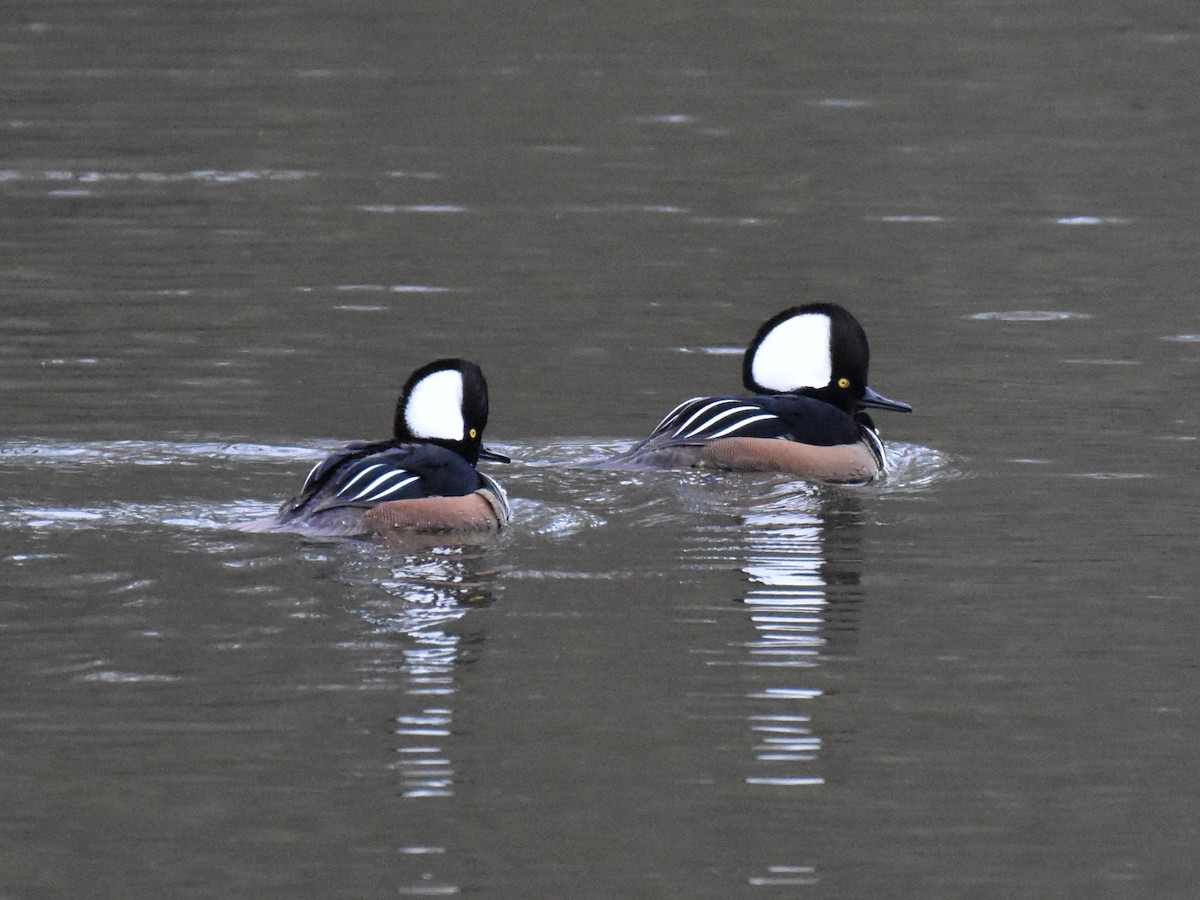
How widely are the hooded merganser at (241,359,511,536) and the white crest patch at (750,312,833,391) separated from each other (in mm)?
2393

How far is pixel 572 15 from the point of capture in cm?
2683

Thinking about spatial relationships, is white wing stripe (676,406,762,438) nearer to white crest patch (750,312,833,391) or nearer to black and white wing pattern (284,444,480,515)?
white crest patch (750,312,833,391)

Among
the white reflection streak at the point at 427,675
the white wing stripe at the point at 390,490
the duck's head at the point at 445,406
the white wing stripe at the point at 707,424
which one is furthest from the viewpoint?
the white wing stripe at the point at 707,424

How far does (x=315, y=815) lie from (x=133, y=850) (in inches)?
20.1

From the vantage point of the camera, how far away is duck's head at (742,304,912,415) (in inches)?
451

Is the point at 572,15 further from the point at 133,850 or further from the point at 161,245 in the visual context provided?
the point at 133,850

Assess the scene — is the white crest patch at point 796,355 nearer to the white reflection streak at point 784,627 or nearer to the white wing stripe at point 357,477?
the white reflection streak at point 784,627

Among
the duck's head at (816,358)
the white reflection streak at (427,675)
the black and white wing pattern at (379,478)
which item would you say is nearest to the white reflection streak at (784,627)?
the white reflection streak at (427,675)

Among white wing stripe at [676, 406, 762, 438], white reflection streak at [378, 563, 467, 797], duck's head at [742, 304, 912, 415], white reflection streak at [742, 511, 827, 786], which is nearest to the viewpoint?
white reflection streak at [378, 563, 467, 797]

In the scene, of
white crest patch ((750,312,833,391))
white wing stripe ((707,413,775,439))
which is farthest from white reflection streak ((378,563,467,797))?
white crest patch ((750,312,833,391))

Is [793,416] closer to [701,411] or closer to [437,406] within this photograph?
[701,411]

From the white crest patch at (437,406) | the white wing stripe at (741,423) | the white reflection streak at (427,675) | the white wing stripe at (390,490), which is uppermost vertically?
the white crest patch at (437,406)

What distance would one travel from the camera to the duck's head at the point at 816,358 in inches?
451

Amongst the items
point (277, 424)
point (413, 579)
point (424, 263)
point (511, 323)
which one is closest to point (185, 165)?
point (424, 263)
